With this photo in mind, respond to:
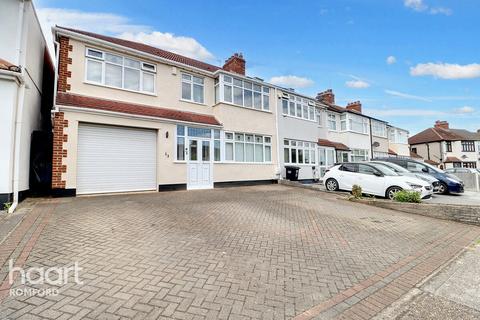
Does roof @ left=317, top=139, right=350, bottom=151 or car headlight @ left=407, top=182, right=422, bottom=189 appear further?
roof @ left=317, top=139, right=350, bottom=151

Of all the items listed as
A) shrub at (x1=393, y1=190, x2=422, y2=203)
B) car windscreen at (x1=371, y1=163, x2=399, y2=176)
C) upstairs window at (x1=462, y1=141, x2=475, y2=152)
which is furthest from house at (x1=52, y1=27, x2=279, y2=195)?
upstairs window at (x1=462, y1=141, x2=475, y2=152)

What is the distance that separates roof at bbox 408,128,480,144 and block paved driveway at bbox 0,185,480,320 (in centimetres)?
4805

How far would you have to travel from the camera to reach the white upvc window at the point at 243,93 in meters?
14.1

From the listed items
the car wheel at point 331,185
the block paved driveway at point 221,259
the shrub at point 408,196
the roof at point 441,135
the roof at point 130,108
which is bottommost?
the block paved driveway at point 221,259

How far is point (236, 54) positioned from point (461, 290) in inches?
626

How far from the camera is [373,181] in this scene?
10.7m

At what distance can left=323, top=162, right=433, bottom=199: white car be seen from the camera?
32.3 ft

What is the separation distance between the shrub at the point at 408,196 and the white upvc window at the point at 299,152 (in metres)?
8.16

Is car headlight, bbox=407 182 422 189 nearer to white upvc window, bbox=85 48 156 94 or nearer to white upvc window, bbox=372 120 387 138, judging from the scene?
white upvc window, bbox=85 48 156 94

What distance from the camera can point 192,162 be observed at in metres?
12.6

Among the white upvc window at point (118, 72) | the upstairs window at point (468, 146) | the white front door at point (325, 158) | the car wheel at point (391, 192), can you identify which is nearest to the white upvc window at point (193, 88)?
the white upvc window at point (118, 72)

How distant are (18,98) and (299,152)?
15.3 metres

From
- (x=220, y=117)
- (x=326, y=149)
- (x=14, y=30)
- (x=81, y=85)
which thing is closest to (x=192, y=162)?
(x=220, y=117)

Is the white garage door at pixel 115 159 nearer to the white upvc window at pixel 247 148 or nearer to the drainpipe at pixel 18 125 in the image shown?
the drainpipe at pixel 18 125
